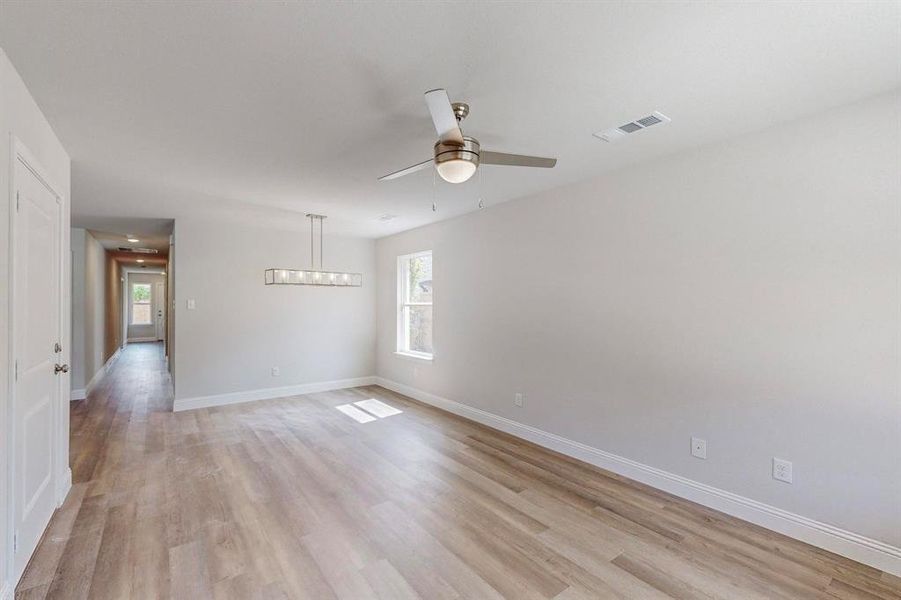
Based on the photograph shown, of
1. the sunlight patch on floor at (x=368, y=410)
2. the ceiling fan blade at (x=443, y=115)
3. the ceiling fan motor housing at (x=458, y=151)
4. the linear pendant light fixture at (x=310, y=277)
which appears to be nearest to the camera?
the ceiling fan blade at (x=443, y=115)

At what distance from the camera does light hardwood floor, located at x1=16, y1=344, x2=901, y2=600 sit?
202 cm

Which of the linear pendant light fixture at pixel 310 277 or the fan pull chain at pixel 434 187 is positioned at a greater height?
the fan pull chain at pixel 434 187

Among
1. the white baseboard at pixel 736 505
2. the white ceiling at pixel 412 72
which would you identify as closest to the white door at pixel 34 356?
the white ceiling at pixel 412 72

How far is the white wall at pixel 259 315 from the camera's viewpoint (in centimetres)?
532

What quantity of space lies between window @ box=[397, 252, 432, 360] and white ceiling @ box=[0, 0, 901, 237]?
2.92 meters

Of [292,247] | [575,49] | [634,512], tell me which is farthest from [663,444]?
[292,247]

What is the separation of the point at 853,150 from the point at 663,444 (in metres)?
2.20

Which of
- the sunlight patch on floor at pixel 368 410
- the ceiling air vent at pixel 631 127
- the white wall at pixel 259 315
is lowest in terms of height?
the sunlight patch on floor at pixel 368 410

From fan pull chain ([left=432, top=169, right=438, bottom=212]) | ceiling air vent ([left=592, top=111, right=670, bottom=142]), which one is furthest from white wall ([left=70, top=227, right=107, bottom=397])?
ceiling air vent ([left=592, top=111, right=670, bottom=142])

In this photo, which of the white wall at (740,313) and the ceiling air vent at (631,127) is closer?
the white wall at (740,313)

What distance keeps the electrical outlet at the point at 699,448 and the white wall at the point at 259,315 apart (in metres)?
5.06

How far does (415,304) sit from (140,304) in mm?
12951

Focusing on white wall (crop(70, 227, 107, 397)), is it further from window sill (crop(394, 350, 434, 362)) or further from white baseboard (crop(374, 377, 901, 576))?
white baseboard (crop(374, 377, 901, 576))

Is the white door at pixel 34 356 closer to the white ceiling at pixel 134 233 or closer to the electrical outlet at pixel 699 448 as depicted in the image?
the white ceiling at pixel 134 233
